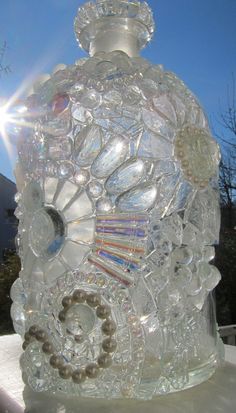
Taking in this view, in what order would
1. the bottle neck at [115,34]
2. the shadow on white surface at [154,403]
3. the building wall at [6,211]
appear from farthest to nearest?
1. the building wall at [6,211]
2. the bottle neck at [115,34]
3. the shadow on white surface at [154,403]

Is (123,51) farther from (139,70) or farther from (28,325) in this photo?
(28,325)

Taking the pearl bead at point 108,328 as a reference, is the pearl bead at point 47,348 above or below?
below

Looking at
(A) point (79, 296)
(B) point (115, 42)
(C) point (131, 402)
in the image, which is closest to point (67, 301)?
(A) point (79, 296)

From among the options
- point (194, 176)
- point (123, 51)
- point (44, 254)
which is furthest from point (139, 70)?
point (44, 254)

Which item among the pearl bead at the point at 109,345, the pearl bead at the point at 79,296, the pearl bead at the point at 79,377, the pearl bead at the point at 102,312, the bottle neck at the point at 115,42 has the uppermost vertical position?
the bottle neck at the point at 115,42

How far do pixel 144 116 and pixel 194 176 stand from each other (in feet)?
0.37

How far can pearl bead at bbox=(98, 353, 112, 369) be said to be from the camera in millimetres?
529

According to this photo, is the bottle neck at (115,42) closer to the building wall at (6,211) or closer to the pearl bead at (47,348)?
the pearl bead at (47,348)

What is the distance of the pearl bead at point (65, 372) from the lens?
534 mm

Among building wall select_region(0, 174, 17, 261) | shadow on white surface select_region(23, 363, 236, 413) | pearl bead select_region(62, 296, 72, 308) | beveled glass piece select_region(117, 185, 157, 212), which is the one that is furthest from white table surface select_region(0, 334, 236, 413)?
building wall select_region(0, 174, 17, 261)

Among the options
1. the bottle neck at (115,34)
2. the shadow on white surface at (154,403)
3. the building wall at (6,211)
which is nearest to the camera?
the shadow on white surface at (154,403)

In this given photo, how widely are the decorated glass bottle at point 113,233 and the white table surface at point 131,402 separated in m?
0.01

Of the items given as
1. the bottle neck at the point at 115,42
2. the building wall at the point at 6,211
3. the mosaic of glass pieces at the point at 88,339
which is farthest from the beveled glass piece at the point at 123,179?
the building wall at the point at 6,211

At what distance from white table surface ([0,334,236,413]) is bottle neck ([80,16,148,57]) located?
49cm
